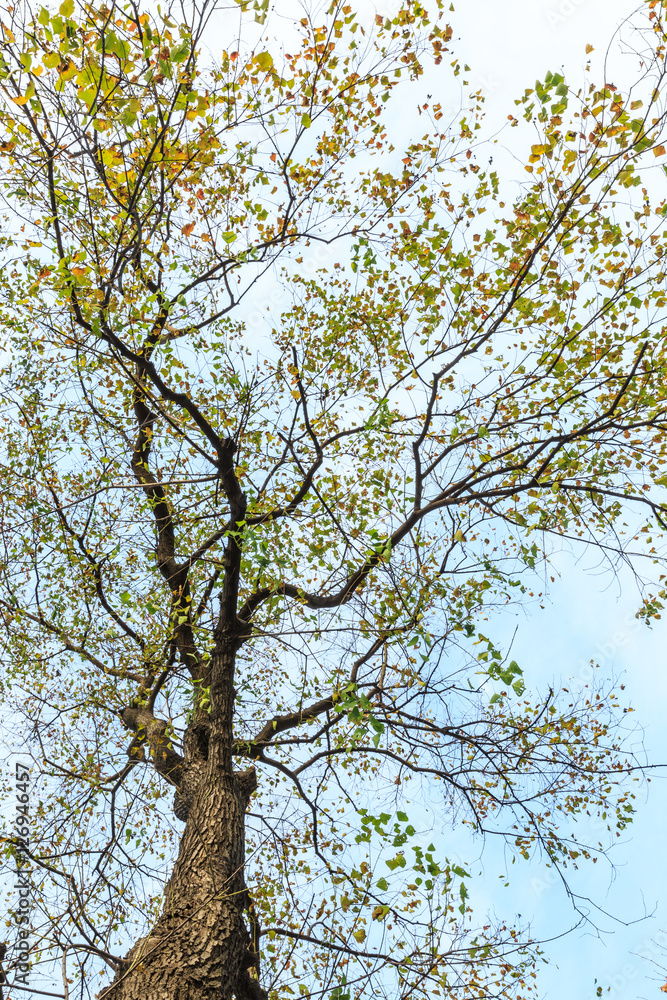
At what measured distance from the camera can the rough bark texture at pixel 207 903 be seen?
4625mm

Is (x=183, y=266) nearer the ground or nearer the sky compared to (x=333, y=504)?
nearer the sky

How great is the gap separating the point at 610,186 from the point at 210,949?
7.30 m

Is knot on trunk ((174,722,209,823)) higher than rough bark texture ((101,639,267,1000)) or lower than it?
higher

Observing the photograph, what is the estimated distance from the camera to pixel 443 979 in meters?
5.23

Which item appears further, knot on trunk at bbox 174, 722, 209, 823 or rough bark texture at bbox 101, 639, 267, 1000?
knot on trunk at bbox 174, 722, 209, 823

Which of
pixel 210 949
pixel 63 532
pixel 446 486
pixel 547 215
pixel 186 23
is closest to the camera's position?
pixel 186 23

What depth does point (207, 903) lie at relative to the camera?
477cm

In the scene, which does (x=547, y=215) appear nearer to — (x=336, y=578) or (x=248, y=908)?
(x=336, y=578)

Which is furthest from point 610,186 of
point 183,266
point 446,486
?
point 183,266

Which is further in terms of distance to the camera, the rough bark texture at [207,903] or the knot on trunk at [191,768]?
the knot on trunk at [191,768]

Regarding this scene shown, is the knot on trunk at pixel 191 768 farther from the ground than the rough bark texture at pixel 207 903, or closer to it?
farther from the ground

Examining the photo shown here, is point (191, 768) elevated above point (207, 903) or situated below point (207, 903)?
above

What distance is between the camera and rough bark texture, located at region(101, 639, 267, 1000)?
4.62 m

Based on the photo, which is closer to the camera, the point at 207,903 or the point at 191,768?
the point at 207,903
